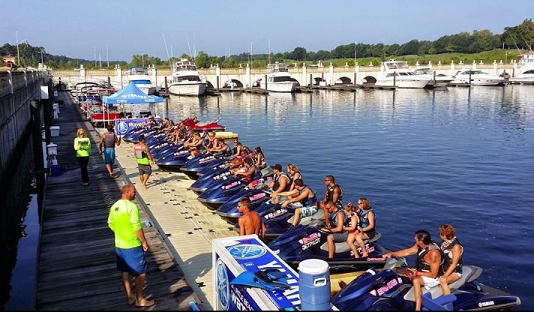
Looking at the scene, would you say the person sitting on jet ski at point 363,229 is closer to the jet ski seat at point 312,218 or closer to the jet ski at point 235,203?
the jet ski seat at point 312,218

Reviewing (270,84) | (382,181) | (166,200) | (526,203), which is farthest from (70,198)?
(270,84)

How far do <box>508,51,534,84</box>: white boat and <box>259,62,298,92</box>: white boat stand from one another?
38951mm

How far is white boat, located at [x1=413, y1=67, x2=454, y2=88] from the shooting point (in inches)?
3218

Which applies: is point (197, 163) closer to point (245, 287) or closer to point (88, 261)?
point (88, 261)

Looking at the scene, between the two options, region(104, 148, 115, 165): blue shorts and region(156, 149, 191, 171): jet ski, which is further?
region(156, 149, 191, 171): jet ski

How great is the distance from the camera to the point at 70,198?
567 inches

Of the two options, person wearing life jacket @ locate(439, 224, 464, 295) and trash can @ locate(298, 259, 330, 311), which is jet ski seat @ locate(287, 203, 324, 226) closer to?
person wearing life jacket @ locate(439, 224, 464, 295)

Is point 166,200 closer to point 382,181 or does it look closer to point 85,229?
point 85,229

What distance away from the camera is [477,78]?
84.7m

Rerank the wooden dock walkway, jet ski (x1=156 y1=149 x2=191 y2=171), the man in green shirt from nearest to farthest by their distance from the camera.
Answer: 1. the man in green shirt
2. the wooden dock walkway
3. jet ski (x1=156 y1=149 x2=191 y2=171)

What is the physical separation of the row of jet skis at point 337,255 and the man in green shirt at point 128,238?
130 inches

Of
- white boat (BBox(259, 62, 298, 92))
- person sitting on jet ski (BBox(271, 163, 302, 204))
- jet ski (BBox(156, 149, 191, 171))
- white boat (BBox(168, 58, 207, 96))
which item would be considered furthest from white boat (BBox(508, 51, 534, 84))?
person sitting on jet ski (BBox(271, 163, 302, 204))

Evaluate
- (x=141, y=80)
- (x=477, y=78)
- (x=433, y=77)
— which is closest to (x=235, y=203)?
(x=141, y=80)

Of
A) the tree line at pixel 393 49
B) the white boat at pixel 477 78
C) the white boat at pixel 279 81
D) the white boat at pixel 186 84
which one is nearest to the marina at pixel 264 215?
the white boat at pixel 186 84
